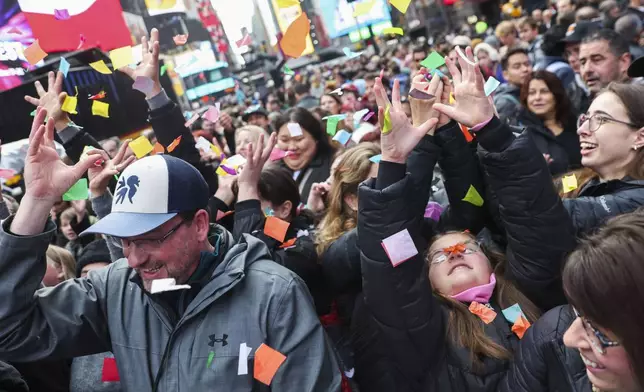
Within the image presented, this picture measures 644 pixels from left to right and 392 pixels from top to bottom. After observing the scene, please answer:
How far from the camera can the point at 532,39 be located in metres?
9.16

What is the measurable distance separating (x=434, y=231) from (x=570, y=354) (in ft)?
4.15

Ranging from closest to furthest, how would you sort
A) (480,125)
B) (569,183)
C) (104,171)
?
1. (480,125)
2. (104,171)
3. (569,183)

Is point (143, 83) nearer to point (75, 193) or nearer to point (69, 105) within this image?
point (69, 105)

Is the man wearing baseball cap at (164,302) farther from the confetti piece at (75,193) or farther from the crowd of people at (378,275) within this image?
the confetti piece at (75,193)

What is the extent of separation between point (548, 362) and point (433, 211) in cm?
147

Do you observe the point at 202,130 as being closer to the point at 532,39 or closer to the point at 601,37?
the point at 601,37

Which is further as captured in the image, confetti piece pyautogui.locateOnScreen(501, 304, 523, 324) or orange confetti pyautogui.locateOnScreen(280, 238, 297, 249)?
orange confetti pyautogui.locateOnScreen(280, 238, 297, 249)

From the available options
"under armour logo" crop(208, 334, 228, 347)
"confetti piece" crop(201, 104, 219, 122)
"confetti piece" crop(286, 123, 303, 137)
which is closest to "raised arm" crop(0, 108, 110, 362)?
"under armour logo" crop(208, 334, 228, 347)

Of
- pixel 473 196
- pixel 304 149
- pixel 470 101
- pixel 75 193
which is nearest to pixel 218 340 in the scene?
pixel 75 193

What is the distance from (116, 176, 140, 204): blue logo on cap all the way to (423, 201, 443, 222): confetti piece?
169 centimetres

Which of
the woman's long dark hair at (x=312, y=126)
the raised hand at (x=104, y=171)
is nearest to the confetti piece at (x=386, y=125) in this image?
the raised hand at (x=104, y=171)

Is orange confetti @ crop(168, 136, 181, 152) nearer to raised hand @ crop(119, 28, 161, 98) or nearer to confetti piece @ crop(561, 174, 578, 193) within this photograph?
Answer: raised hand @ crop(119, 28, 161, 98)

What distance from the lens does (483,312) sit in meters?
2.35

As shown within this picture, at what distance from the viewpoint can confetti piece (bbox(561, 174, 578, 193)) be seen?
9.86 feet
